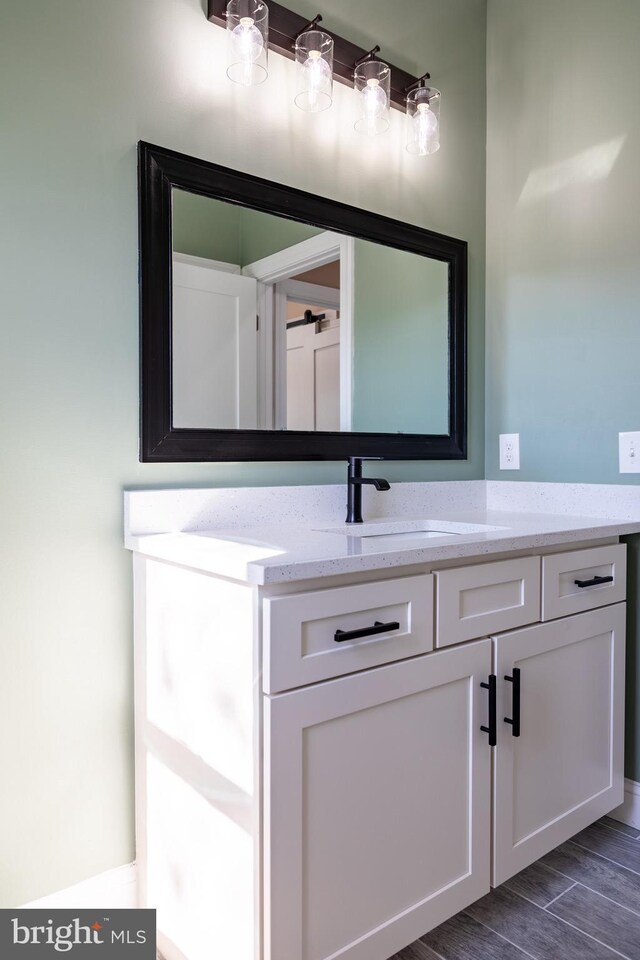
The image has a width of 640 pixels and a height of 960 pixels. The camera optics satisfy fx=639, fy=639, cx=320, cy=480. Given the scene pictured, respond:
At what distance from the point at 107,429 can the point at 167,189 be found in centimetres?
55

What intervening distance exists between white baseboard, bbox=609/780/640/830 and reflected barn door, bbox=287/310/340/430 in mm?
1293

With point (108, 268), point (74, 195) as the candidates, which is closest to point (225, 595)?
point (108, 268)

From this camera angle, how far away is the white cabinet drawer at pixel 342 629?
1.00 metres

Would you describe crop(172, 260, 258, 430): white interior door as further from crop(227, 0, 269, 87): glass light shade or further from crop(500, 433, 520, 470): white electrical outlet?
crop(500, 433, 520, 470): white electrical outlet

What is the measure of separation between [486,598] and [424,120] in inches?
55.1

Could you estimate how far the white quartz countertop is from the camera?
40.9 inches

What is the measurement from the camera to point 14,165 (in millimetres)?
1247

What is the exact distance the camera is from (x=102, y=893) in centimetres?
136

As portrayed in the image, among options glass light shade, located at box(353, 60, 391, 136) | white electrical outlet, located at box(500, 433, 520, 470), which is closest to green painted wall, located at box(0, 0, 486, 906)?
glass light shade, located at box(353, 60, 391, 136)

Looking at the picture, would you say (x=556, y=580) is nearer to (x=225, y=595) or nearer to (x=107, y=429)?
(x=225, y=595)

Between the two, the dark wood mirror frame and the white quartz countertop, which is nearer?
the white quartz countertop

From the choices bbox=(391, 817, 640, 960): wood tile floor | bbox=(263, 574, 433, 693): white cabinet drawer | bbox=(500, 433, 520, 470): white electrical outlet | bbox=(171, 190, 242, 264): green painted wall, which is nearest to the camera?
bbox=(263, 574, 433, 693): white cabinet drawer

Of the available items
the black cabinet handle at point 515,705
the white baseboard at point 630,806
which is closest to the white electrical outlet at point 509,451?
the black cabinet handle at point 515,705

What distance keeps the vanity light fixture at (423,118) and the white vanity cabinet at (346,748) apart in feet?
4.06
